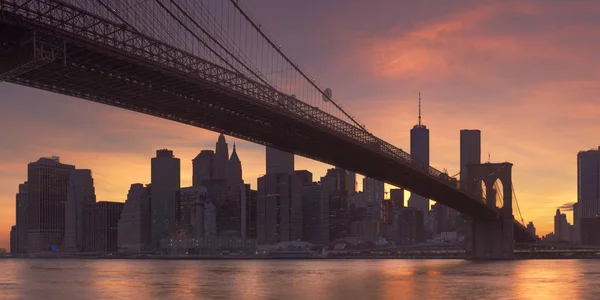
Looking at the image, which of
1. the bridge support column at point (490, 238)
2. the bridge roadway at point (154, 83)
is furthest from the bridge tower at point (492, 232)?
the bridge roadway at point (154, 83)

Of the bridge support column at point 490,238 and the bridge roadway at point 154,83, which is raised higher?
the bridge roadway at point 154,83

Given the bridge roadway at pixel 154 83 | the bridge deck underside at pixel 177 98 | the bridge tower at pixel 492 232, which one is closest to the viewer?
the bridge roadway at pixel 154 83

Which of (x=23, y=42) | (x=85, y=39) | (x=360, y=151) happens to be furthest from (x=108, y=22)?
(x=360, y=151)

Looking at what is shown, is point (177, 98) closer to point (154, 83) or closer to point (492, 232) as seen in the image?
point (154, 83)

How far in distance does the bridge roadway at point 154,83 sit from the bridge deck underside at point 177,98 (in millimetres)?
49

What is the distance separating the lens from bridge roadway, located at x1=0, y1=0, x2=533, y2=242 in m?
32.4

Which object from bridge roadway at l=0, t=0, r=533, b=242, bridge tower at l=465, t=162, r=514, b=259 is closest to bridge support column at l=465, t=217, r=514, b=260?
bridge tower at l=465, t=162, r=514, b=259

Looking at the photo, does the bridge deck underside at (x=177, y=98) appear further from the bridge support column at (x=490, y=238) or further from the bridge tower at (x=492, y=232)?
the bridge support column at (x=490, y=238)

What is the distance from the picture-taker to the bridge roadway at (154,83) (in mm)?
32438

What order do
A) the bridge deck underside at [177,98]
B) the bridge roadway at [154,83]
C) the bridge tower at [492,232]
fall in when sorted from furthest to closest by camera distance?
the bridge tower at [492,232] → the bridge deck underside at [177,98] → the bridge roadway at [154,83]

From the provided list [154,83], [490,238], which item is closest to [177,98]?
[154,83]

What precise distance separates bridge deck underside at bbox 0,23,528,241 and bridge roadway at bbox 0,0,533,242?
5 centimetres

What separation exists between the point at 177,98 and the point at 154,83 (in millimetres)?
3476

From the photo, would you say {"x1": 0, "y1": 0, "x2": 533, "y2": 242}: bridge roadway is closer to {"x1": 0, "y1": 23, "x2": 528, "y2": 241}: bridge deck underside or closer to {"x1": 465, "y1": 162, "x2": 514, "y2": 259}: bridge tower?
{"x1": 0, "y1": 23, "x2": 528, "y2": 241}: bridge deck underside
